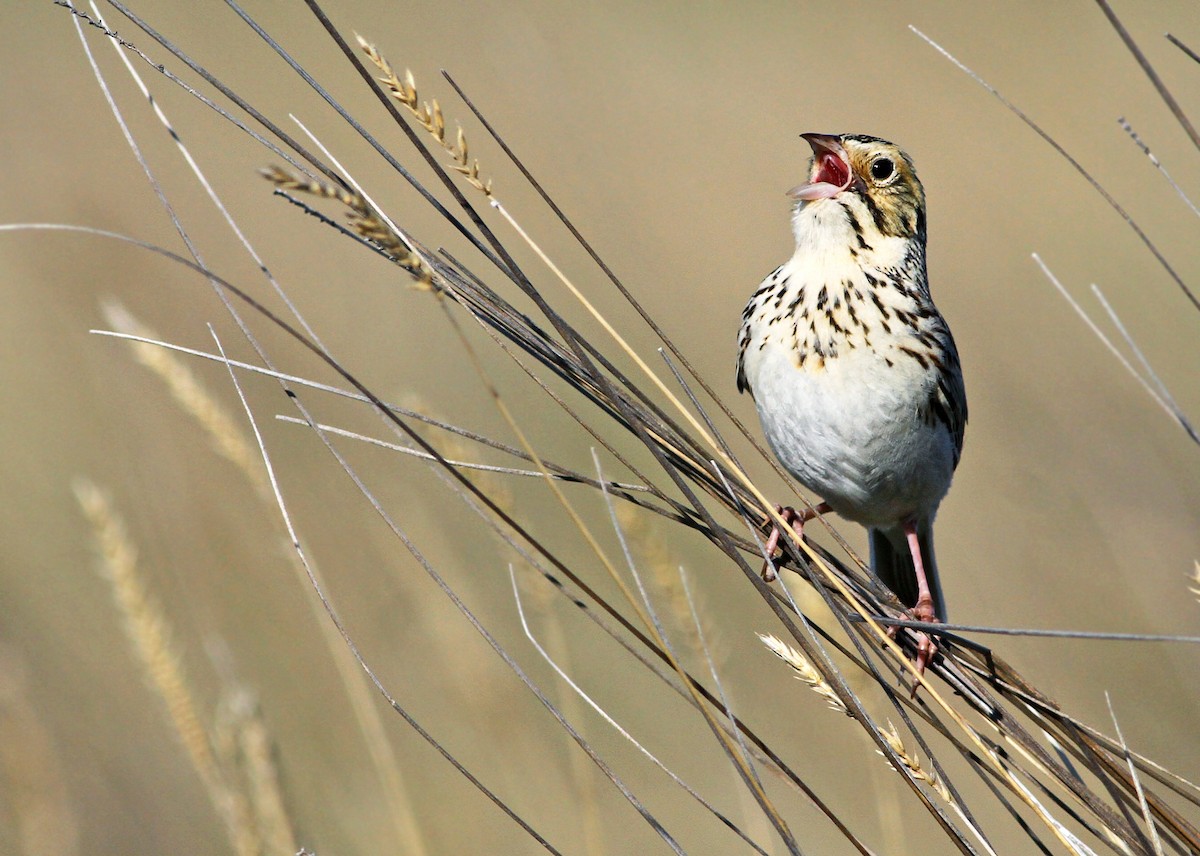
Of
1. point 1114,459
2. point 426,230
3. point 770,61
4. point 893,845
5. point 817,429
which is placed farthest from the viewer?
point 770,61

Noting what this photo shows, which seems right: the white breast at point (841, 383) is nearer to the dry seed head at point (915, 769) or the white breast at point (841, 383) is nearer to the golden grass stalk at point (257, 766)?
the dry seed head at point (915, 769)

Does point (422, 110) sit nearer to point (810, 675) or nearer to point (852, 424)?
point (810, 675)

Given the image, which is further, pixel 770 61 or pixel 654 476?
pixel 770 61

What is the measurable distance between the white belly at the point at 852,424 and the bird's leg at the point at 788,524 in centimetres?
9

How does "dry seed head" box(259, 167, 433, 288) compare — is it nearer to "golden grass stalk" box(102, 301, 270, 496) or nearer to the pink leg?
"golden grass stalk" box(102, 301, 270, 496)

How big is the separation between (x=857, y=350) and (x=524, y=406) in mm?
3400

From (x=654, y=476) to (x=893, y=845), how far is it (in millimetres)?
3526

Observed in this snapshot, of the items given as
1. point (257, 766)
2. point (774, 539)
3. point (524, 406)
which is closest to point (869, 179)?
point (774, 539)

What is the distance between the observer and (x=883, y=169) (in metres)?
3.52

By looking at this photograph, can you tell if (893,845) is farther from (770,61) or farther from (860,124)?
(770,61)

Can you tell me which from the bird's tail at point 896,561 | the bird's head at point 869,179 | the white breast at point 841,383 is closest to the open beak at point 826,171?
the bird's head at point 869,179

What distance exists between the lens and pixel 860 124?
9.45 meters

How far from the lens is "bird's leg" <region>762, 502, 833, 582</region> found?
8.64 ft

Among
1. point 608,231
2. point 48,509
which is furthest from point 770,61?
point 48,509
